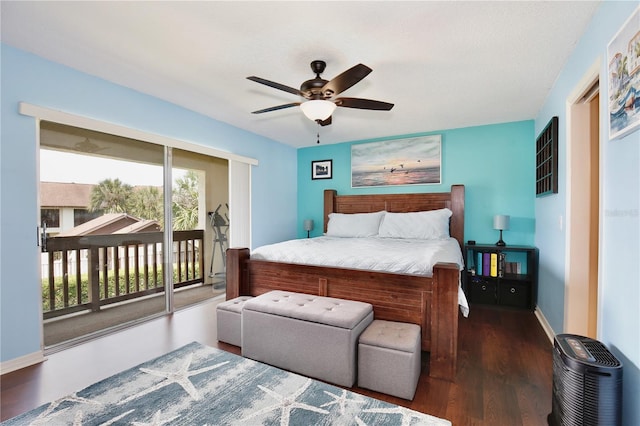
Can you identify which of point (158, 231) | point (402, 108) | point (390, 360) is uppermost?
point (402, 108)

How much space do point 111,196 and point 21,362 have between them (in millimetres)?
1502

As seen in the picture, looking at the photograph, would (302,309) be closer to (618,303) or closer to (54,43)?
(618,303)

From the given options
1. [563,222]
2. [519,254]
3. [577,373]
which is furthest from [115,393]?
[519,254]

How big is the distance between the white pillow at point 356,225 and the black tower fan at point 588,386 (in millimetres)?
2840

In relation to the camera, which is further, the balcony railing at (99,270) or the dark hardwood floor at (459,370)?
the balcony railing at (99,270)

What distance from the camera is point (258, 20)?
6.11 feet

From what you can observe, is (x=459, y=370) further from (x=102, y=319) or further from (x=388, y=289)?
(x=102, y=319)

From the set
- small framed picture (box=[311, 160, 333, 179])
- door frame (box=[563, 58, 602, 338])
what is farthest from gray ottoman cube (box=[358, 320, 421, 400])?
small framed picture (box=[311, 160, 333, 179])

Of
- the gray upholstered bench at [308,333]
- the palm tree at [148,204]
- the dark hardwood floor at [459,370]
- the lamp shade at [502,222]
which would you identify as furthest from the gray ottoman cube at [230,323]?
the lamp shade at [502,222]

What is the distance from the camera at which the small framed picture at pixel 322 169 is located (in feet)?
17.1

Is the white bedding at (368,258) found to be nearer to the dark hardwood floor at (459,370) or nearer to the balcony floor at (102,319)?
the dark hardwood floor at (459,370)

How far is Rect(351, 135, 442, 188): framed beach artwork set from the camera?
439 centimetres

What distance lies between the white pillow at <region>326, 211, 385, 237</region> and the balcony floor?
2.08 metres

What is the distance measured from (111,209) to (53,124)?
0.87 metres
